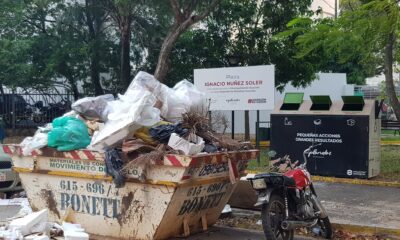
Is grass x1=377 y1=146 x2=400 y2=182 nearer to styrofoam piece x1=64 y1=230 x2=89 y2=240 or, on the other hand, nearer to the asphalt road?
the asphalt road

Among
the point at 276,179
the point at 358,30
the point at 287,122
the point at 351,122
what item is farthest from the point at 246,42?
the point at 276,179

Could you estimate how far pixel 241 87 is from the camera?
1329cm

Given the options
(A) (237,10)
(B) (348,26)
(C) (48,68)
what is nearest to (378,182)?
(B) (348,26)

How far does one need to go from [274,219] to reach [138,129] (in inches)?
80.7

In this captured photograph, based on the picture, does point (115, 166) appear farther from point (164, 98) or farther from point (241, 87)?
point (241, 87)

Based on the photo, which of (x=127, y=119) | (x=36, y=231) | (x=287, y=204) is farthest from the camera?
(x=287, y=204)

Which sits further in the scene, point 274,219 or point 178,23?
point 178,23

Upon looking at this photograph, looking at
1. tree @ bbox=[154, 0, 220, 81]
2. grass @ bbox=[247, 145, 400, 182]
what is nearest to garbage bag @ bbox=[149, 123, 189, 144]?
grass @ bbox=[247, 145, 400, 182]

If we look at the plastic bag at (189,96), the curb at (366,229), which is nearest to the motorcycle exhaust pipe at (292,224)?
the curb at (366,229)

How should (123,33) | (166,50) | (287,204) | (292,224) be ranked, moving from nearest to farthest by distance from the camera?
(292,224) → (287,204) → (166,50) → (123,33)

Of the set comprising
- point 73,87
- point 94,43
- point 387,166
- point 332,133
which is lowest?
point 387,166

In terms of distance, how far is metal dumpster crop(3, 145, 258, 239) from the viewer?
656cm

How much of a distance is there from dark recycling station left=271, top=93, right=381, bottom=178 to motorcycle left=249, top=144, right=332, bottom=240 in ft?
14.1

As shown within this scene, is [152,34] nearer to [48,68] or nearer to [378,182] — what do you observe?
[48,68]
